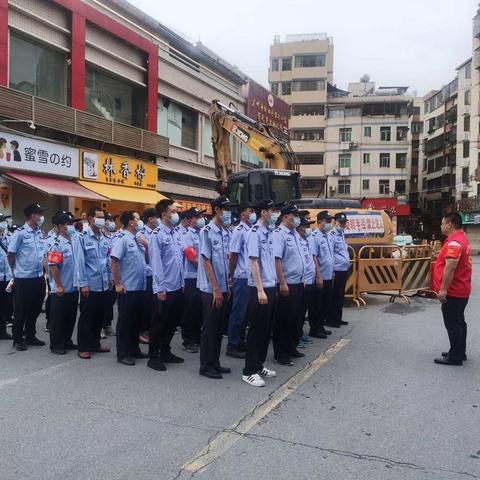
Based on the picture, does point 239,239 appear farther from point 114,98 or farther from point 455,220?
point 114,98

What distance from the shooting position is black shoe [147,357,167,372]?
17.0 feet

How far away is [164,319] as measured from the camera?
17.3ft

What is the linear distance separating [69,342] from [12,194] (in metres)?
8.91

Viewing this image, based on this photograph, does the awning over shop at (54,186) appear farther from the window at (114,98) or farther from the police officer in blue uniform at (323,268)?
the police officer in blue uniform at (323,268)

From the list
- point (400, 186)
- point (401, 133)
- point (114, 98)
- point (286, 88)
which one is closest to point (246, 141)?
point (114, 98)

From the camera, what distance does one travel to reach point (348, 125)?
150ft

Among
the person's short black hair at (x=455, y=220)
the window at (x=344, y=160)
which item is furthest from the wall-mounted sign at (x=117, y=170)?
the window at (x=344, y=160)

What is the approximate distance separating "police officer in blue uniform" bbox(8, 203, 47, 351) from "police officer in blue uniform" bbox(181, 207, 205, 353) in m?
1.84

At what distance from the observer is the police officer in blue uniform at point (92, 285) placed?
5.77m

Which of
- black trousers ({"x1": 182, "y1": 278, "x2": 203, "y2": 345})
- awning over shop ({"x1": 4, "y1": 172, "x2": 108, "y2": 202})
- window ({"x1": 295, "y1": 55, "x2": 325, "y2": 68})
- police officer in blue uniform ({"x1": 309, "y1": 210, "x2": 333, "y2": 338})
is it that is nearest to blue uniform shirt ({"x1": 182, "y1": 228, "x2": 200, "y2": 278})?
black trousers ({"x1": 182, "y1": 278, "x2": 203, "y2": 345})

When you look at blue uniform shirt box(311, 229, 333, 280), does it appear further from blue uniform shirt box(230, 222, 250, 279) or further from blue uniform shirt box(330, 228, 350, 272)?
blue uniform shirt box(230, 222, 250, 279)

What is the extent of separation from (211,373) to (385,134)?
1749 inches

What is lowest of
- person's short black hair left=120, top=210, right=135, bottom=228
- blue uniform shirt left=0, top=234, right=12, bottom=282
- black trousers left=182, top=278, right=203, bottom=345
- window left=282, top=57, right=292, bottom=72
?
black trousers left=182, top=278, right=203, bottom=345

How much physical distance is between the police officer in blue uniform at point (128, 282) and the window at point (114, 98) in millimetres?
12065
